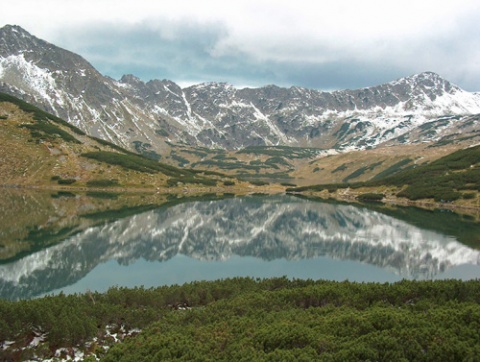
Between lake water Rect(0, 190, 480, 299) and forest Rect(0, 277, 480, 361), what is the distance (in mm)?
24682

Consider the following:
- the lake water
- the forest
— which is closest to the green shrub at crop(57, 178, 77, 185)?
the lake water

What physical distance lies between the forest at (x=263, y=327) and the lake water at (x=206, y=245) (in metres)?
24.7

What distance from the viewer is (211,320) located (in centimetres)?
2977

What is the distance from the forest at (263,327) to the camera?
21500 millimetres

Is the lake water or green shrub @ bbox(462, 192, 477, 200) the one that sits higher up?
green shrub @ bbox(462, 192, 477, 200)

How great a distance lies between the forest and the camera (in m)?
21.5

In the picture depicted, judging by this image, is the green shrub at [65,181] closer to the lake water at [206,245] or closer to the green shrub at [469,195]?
the lake water at [206,245]

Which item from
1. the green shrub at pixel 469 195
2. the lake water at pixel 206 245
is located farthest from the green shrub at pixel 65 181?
the green shrub at pixel 469 195

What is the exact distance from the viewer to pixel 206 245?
90938 mm

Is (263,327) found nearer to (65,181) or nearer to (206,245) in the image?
(206,245)

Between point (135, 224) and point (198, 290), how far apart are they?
76003 millimetres

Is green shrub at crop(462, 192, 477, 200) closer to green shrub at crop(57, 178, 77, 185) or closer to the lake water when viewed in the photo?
the lake water

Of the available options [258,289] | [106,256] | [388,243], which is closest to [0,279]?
[106,256]

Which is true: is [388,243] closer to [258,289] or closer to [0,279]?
[258,289]
